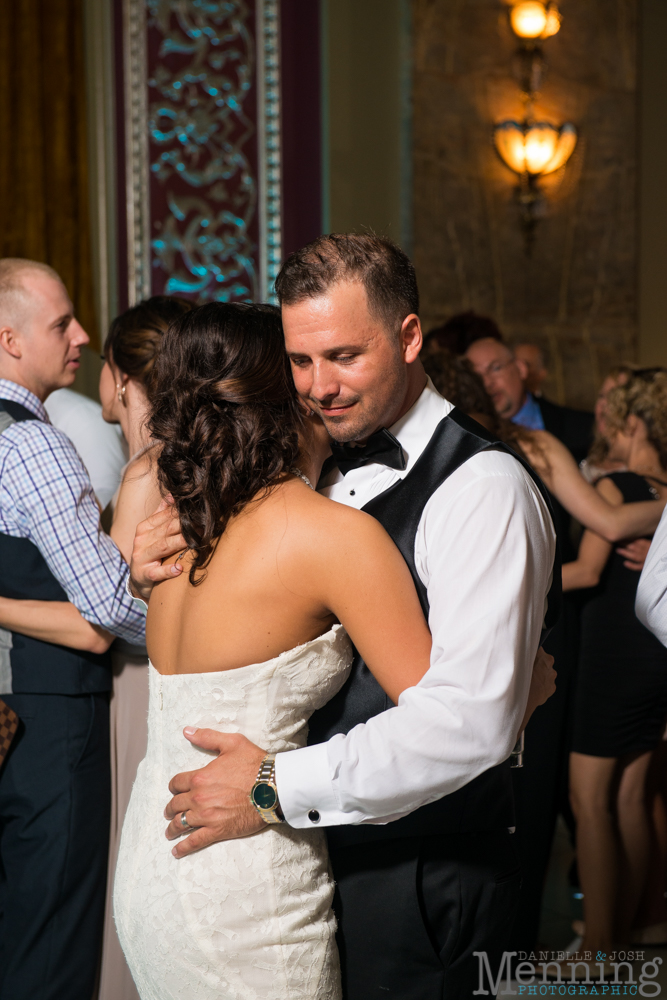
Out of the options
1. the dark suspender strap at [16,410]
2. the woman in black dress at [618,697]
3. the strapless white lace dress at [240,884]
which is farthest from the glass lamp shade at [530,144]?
Answer: the strapless white lace dress at [240,884]

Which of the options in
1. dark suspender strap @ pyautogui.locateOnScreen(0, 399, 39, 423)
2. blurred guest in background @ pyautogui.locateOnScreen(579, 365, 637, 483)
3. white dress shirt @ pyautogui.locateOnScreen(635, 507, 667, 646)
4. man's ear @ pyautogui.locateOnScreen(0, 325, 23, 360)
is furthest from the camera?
blurred guest in background @ pyautogui.locateOnScreen(579, 365, 637, 483)

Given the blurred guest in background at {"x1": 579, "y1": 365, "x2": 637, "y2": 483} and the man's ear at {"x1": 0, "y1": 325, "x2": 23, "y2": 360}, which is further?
the blurred guest in background at {"x1": 579, "y1": 365, "x2": 637, "y2": 483}

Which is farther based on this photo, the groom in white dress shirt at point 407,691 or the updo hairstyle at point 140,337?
the updo hairstyle at point 140,337

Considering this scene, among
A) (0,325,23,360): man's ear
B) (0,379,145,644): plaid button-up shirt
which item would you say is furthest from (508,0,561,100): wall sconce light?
(0,379,145,644): plaid button-up shirt

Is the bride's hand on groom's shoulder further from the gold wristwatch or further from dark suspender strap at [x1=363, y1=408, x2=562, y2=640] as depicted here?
dark suspender strap at [x1=363, y1=408, x2=562, y2=640]

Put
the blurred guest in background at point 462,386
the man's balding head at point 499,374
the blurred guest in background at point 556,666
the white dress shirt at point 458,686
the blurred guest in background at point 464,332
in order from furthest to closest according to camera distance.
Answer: the blurred guest in background at point 464,332
the man's balding head at point 499,374
the blurred guest in background at point 556,666
the blurred guest in background at point 462,386
the white dress shirt at point 458,686

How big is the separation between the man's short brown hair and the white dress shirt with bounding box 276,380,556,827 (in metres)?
0.30

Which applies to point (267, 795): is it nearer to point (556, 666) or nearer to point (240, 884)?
point (240, 884)

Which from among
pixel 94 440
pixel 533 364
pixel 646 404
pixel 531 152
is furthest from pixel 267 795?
pixel 531 152

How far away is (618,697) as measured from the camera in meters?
2.97

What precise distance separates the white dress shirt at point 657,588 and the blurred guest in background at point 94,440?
165 cm

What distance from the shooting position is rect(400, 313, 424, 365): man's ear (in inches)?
56.2

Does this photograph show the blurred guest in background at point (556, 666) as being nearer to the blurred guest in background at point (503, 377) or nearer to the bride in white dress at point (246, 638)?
the blurred guest in background at point (503, 377)

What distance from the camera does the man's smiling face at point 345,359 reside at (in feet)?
4.46
